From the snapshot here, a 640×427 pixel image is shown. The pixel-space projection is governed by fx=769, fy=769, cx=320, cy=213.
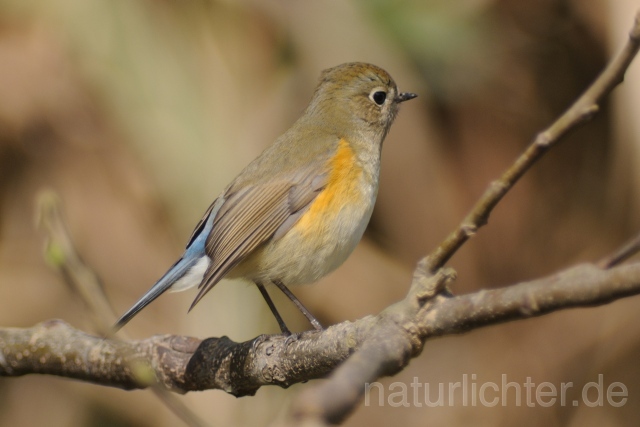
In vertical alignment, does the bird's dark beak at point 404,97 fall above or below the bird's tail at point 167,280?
above

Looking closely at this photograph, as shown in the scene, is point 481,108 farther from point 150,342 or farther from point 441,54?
point 150,342

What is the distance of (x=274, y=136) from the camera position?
4.16 metres

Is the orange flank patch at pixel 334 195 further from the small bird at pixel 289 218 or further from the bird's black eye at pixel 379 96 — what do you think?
the bird's black eye at pixel 379 96

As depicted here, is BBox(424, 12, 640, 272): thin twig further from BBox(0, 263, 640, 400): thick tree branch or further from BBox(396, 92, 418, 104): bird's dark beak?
BBox(396, 92, 418, 104): bird's dark beak

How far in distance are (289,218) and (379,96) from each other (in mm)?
854

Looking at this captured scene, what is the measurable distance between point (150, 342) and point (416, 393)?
1.99m

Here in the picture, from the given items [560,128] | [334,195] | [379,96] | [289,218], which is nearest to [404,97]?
[379,96]

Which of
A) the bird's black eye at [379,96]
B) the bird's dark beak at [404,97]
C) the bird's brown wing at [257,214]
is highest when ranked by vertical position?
the bird's black eye at [379,96]

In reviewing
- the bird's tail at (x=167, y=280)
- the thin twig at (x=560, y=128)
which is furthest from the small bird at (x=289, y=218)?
the thin twig at (x=560, y=128)

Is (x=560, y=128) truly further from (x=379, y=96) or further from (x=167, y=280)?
(x=379, y=96)

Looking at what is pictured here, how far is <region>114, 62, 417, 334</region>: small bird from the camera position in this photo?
2764 mm

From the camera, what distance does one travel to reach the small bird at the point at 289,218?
276cm

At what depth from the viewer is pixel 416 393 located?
4125 millimetres

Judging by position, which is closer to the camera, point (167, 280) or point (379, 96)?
point (167, 280)
